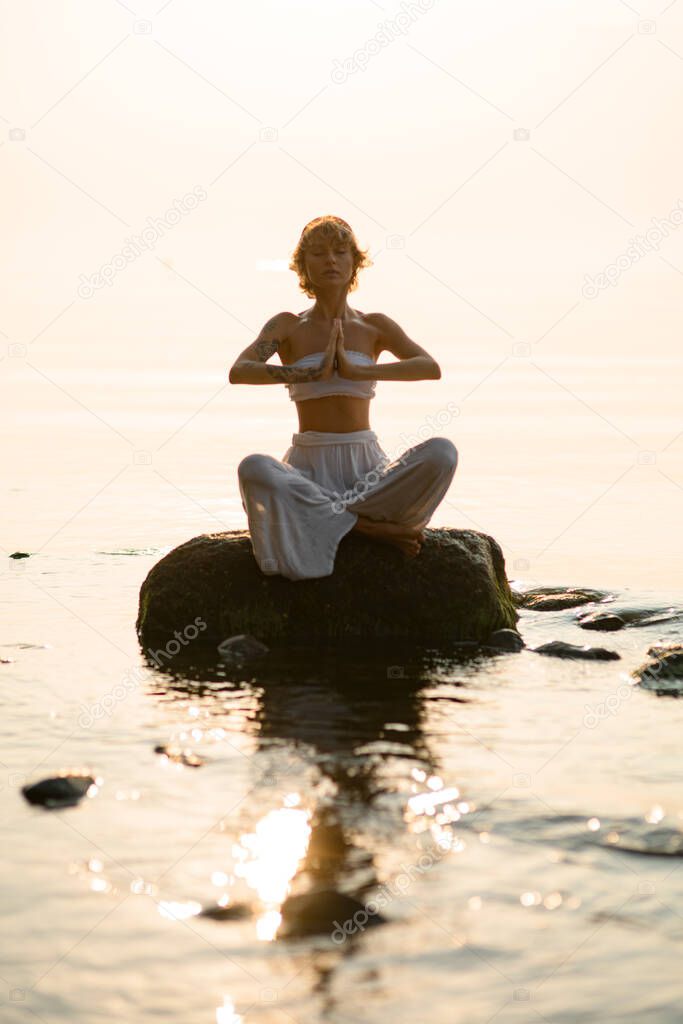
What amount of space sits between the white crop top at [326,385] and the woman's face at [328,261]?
18.6 inches

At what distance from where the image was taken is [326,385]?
9070 millimetres

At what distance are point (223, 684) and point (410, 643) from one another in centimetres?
148

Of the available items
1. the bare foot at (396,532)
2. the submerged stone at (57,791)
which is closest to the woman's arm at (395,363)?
the bare foot at (396,532)

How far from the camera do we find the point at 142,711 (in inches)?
281

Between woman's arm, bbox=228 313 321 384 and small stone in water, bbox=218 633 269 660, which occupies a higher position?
woman's arm, bbox=228 313 321 384

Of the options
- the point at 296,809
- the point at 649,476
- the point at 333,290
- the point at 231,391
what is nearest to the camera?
the point at 296,809

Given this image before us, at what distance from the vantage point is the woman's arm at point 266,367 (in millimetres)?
8867

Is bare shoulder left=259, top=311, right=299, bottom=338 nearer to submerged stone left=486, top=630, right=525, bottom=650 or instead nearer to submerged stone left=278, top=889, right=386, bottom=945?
submerged stone left=486, top=630, right=525, bottom=650

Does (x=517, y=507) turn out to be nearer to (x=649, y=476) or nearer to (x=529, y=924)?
(x=649, y=476)

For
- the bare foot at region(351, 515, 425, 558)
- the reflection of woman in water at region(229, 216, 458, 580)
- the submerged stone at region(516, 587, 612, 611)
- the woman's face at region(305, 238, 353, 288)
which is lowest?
the submerged stone at region(516, 587, 612, 611)

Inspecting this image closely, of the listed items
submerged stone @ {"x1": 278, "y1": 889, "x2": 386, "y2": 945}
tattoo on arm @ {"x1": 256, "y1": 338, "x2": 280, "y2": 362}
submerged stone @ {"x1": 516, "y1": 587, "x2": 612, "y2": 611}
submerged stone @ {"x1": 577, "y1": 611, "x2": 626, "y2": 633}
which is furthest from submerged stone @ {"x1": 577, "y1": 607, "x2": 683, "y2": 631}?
submerged stone @ {"x1": 278, "y1": 889, "x2": 386, "y2": 945}

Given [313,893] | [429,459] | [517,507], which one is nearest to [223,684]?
[429,459]

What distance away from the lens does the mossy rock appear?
28.6 feet

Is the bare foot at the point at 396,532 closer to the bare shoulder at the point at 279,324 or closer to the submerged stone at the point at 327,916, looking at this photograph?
the bare shoulder at the point at 279,324
